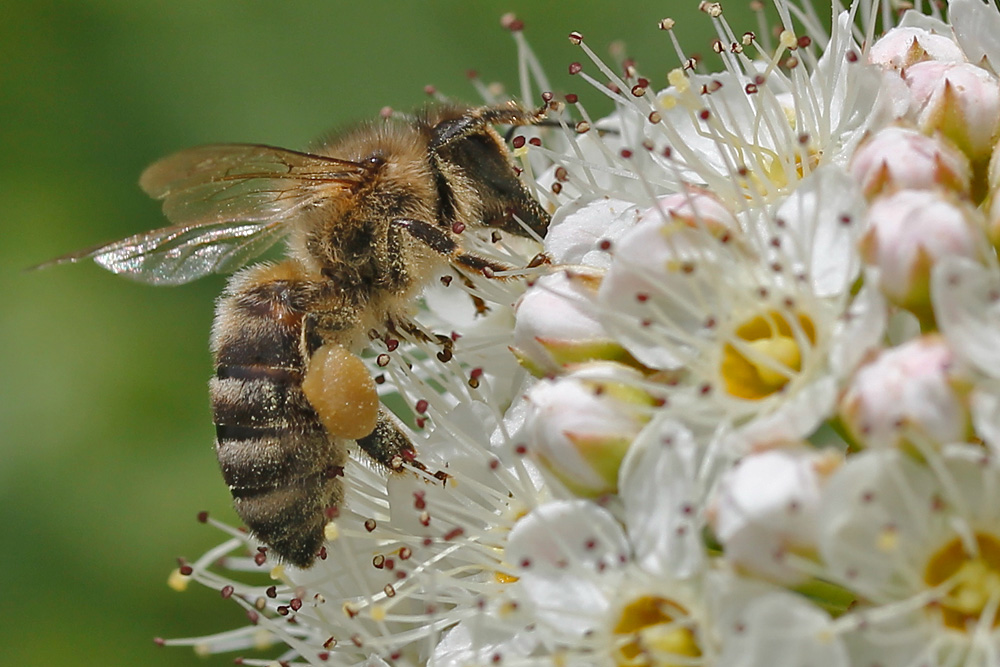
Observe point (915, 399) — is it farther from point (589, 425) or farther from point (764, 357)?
point (589, 425)

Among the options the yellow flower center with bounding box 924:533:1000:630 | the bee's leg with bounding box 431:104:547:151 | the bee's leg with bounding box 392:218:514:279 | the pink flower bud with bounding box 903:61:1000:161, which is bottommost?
the yellow flower center with bounding box 924:533:1000:630

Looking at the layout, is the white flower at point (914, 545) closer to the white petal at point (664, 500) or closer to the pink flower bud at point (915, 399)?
the pink flower bud at point (915, 399)

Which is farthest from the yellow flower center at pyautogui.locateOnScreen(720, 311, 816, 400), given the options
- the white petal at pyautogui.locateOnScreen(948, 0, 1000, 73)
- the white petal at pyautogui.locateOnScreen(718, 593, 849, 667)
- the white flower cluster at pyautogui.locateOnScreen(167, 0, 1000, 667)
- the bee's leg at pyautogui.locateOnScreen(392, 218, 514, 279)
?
the white petal at pyautogui.locateOnScreen(948, 0, 1000, 73)

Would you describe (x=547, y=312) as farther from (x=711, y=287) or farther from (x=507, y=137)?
(x=507, y=137)

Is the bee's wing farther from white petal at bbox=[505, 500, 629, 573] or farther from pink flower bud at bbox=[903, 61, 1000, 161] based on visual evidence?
pink flower bud at bbox=[903, 61, 1000, 161]

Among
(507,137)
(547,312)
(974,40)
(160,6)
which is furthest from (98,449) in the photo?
(974,40)

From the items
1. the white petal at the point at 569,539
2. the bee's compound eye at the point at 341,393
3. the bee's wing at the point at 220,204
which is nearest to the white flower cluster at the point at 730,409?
the white petal at the point at 569,539

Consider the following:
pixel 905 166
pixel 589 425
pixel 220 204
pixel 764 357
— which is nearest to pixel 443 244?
pixel 220 204
